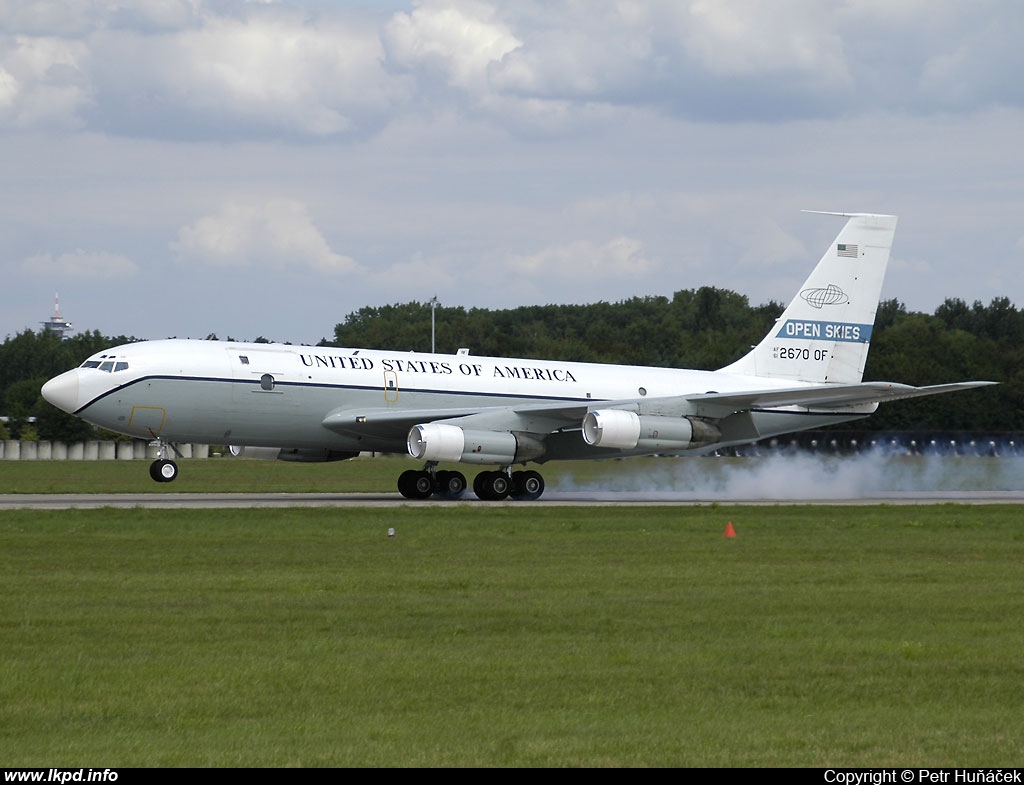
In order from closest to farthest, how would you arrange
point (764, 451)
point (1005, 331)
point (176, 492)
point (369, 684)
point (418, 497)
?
point (369, 684), point (418, 497), point (176, 492), point (764, 451), point (1005, 331)

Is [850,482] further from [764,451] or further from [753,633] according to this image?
[753,633]

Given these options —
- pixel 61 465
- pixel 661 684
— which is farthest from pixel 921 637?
pixel 61 465

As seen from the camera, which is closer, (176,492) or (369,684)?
(369,684)

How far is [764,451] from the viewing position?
5131cm

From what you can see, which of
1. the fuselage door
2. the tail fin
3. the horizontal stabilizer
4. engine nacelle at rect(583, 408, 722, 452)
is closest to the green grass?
engine nacelle at rect(583, 408, 722, 452)

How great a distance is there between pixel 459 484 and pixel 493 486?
114cm

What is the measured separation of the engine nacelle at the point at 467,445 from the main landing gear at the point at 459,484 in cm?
99

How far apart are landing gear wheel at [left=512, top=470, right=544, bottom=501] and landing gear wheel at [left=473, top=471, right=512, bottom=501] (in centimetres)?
50

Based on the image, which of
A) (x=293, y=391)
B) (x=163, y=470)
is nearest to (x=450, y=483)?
(x=293, y=391)

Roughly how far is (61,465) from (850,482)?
37097 millimetres

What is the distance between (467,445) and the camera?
3328 centimetres

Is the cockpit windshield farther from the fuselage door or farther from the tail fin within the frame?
the tail fin

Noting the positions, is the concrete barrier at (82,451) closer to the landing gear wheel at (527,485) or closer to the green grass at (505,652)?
the landing gear wheel at (527,485)

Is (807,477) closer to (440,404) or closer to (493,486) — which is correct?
(493,486)
